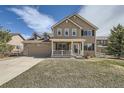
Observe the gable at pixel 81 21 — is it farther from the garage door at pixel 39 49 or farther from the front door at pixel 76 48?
the garage door at pixel 39 49

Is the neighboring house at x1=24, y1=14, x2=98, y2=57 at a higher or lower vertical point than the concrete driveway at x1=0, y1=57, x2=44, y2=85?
higher

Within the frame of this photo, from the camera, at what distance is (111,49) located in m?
30.9

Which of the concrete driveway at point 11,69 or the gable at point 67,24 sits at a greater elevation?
the gable at point 67,24

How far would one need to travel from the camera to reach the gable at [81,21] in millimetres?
32250

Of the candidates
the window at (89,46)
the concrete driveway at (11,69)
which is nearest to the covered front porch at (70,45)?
the window at (89,46)

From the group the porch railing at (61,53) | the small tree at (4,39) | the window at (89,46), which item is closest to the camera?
the porch railing at (61,53)

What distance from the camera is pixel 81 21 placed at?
32812 mm

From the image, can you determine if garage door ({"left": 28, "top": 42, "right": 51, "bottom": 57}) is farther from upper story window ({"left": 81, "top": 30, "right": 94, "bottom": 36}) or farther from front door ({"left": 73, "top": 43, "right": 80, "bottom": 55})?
upper story window ({"left": 81, "top": 30, "right": 94, "bottom": 36})

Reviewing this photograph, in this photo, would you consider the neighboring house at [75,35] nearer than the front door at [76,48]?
Yes

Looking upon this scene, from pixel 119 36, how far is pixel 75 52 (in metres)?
7.65

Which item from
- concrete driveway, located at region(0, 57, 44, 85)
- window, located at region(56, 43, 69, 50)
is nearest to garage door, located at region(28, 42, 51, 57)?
window, located at region(56, 43, 69, 50)

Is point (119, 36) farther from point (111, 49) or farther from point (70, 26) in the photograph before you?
point (70, 26)

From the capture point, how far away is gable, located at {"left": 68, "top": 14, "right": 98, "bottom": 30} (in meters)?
32.2

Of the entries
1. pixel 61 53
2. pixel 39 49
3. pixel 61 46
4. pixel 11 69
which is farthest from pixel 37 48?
pixel 11 69
